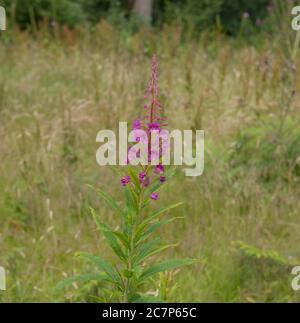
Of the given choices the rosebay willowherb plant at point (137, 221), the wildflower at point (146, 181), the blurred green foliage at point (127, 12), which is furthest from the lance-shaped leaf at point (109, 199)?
the blurred green foliage at point (127, 12)

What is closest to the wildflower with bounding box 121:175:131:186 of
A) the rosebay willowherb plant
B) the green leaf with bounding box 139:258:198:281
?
the rosebay willowherb plant

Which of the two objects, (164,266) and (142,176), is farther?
(164,266)

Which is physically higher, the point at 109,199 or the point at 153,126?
the point at 153,126

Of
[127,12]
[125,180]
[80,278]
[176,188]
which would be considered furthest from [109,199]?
[127,12]

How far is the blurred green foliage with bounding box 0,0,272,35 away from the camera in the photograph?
10.9 meters

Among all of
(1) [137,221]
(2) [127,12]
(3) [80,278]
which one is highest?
(2) [127,12]

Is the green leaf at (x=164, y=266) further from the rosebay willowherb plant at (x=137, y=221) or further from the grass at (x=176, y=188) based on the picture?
the grass at (x=176, y=188)

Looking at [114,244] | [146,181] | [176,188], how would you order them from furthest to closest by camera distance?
[176,188] < [114,244] < [146,181]

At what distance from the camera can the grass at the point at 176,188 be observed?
10.8 ft

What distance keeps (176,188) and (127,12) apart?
12056mm

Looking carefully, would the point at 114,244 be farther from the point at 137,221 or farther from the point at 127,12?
the point at 127,12

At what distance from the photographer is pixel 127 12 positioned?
15.6 meters

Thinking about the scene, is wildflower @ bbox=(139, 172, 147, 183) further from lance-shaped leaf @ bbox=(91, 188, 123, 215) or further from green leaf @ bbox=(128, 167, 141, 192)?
lance-shaped leaf @ bbox=(91, 188, 123, 215)
